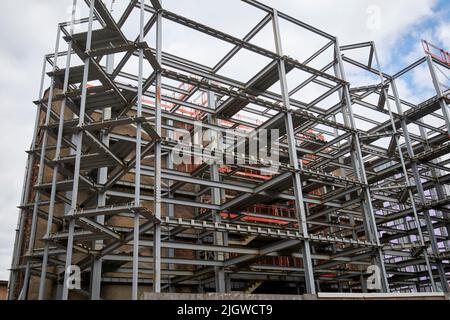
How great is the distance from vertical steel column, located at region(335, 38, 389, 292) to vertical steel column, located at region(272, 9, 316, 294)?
12.5 feet

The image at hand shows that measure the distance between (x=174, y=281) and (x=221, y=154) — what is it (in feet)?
Result: 24.4

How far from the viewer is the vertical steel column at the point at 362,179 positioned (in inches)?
750

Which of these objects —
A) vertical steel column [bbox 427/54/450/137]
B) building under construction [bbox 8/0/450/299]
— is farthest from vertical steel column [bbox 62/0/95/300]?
vertical steel column [bbox 427/54/450/137]

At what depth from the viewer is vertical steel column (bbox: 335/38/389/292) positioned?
19.1 meters

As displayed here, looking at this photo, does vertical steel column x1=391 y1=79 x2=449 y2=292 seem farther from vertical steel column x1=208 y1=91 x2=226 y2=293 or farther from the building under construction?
vertical steel column x1=208 y1=91 x2=226 y2=293

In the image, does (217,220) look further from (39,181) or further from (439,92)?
(439,92)

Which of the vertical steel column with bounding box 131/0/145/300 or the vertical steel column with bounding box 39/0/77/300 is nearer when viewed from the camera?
the vertical steel column with bounding box 131/0/145/300

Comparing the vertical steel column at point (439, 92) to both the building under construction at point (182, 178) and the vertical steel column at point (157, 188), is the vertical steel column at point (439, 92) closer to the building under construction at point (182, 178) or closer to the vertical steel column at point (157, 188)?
the building under construction at point (182, 178)

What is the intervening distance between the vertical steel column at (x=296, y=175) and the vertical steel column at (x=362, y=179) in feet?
12.5

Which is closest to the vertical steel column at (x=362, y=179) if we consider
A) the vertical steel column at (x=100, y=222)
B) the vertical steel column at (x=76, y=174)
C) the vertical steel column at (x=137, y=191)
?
the vertical steel column at (x=137, y=191)

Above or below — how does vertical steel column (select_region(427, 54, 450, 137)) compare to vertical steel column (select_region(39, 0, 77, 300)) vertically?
above

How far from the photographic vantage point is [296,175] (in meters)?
18.1
